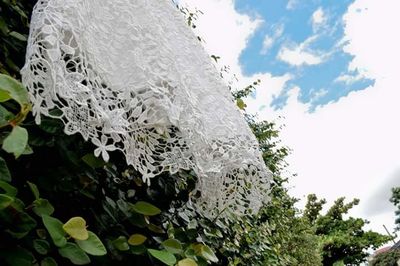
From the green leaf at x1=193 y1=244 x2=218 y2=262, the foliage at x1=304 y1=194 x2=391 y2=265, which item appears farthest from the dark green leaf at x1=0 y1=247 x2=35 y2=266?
the foliage at x1=304 y1=194 x2=391 y2=265

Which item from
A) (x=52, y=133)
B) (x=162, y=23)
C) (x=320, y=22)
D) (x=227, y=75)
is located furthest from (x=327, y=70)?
(x=52, y=133)

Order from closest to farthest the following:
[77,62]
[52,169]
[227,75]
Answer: [77,62]
[52,169]
[227,75]

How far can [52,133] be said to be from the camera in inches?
26.5

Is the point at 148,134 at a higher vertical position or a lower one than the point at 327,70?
lower

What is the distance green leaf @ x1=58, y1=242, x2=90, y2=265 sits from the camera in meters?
0.56

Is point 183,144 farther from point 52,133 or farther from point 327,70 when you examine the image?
point 327,70

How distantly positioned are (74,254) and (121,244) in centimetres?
20

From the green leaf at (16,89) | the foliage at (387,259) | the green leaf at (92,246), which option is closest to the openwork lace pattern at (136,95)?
the green leaf at (16,89)

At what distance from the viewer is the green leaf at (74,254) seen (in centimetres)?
56

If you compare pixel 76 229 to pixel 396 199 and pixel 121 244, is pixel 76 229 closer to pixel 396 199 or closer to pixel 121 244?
pixel 121 244

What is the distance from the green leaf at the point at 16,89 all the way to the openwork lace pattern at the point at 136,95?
0.03 m

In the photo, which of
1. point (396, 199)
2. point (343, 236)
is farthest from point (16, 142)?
point (396, 199)

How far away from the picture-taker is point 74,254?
22.2 inches

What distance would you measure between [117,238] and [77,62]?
0.36 m
